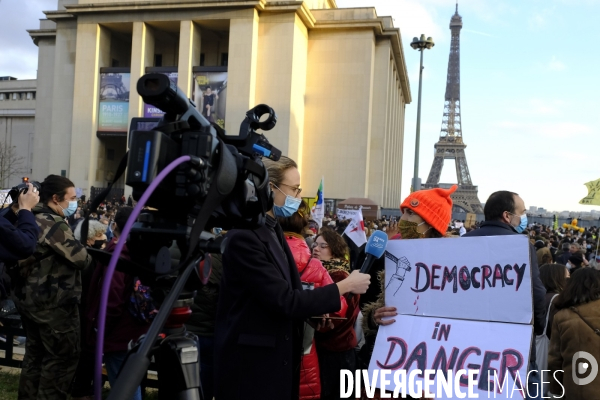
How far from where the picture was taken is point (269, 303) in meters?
2.62

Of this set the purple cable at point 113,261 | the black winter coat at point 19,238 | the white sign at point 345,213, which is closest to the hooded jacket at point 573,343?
the purple cable at point 113,261

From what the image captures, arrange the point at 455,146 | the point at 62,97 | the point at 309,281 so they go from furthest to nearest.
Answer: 1. the point at 455,146
2. the point at 62,97
3. the point at 309,281

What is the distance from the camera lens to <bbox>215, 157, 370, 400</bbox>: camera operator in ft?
8.66

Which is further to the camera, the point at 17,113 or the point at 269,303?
the point at 17,113

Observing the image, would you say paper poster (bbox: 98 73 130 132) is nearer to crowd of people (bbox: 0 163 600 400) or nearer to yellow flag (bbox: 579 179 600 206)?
yellow flag (bbox: 579 179 600 206)

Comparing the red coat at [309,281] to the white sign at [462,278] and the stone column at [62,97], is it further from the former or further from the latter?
the stone column at [62,97]

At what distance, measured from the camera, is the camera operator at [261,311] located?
264 cm

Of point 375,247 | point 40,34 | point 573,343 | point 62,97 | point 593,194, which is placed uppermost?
A: point 40,34

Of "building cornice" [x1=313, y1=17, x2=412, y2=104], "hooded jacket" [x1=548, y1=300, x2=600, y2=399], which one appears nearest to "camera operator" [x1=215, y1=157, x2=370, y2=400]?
"hooded jacket" [x1=548, y1=300, x2=600, y2=399]

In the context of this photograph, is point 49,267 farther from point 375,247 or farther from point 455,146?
point 455,146

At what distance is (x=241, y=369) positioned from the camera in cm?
273

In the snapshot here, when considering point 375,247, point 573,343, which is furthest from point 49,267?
point 573,343

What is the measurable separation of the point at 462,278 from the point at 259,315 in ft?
3.74

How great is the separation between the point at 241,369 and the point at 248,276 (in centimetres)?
47
